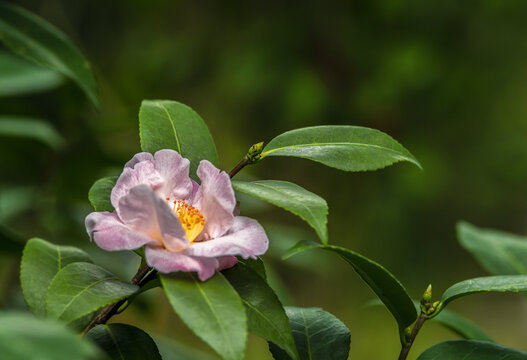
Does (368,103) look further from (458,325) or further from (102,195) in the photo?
(102,195)

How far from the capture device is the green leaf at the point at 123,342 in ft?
1.32

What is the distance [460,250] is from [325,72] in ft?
3.07

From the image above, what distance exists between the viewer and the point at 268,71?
2225 millimetres

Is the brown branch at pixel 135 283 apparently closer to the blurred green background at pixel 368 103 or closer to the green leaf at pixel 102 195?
the green leaf at pixel 102 195

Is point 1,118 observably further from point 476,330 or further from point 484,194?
point 484,194

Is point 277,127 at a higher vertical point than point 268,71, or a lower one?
lower

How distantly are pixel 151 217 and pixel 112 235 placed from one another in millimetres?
27

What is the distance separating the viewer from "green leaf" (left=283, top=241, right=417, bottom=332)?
1.33 feet

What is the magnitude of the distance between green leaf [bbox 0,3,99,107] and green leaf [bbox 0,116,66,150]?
1.12 ft

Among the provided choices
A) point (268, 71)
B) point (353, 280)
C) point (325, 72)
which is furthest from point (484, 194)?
point (268, 71)

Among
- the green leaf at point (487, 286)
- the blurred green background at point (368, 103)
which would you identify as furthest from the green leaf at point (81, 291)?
the blurred green background at point (368, 103)

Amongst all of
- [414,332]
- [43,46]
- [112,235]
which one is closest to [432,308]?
[414,332]

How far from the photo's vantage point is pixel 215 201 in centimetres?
40

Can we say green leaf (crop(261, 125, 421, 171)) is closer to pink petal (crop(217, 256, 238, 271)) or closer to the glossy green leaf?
pink petal (crop(217, 256, 238, 271))
